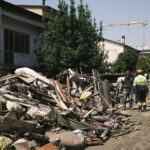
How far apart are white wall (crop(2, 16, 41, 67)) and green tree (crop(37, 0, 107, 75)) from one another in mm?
893

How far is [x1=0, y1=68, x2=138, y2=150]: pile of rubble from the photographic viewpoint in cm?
550

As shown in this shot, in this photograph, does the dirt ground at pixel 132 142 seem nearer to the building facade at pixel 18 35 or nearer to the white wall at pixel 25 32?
the building facade at pixel 18 35

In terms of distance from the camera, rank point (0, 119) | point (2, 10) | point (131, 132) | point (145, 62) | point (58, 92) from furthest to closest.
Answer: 1. point (145, 62)
2. point (2, 10)
3. point (58, 92)
4. point (131, 132)
5. point (0, 119)

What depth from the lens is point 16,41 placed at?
1388 centimetres

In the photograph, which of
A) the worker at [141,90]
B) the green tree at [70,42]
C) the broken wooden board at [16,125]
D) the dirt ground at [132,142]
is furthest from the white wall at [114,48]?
the broken wooden board at [16,125]

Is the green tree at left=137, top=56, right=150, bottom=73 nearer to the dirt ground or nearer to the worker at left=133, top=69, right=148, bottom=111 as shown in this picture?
the worker at left=133, top=69, right=148, bottom=111

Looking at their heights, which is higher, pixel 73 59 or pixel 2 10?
pixel 2 10

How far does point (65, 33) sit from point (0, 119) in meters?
9.28

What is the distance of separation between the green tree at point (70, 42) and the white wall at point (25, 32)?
0.89m

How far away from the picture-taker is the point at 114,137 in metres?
6.66

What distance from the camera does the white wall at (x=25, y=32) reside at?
13.3m

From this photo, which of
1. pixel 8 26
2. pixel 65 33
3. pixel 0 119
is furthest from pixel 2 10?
pixel 0 119

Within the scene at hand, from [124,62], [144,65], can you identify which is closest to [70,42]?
[124,62]

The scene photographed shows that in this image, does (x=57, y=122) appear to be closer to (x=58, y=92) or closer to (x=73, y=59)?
(x=58, y=92)
